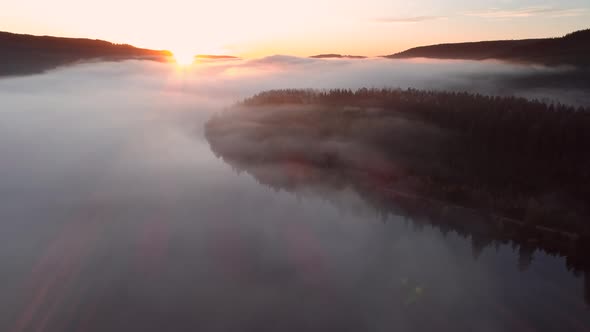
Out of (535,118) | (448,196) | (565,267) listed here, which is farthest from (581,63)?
(565,267)

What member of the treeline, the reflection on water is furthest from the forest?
A: the reflection on water

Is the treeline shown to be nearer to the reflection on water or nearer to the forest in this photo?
the forest

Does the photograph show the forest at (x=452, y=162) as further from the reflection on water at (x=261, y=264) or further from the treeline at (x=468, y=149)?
the reflection on water at (x=261, y=264)

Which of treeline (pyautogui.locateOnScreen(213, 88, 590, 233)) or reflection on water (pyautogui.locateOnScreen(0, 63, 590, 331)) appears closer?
reflection on water (pyautogui.locateOnScreen(0, 63, 590, 331))

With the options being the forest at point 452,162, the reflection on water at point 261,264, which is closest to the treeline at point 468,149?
the forest at point 452,162

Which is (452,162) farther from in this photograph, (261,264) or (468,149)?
(261,264)

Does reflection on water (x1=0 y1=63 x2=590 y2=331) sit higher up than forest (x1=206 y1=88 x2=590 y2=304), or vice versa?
forest (x1=206 y1=88 x2=590 y2=304)

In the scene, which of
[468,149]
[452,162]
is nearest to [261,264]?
[452,162]
